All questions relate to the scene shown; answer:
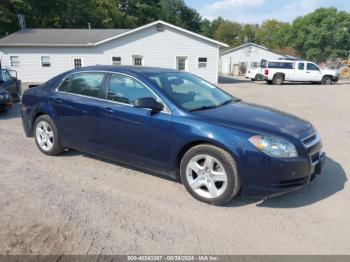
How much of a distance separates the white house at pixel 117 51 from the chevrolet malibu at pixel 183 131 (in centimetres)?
2125

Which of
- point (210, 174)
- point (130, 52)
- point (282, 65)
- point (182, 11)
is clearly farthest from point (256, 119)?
point (182, 11)

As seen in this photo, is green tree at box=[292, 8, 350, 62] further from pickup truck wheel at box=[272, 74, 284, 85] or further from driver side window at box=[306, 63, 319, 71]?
pickup truck wheel at box=[272, 74, 284, 85]

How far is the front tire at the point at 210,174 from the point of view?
3.83 m

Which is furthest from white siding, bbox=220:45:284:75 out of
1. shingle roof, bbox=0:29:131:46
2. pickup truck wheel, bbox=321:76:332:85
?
shingle roof, bbox=0:29:131:46

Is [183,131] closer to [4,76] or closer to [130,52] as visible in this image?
[4,76]

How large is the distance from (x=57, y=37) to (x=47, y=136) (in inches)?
957

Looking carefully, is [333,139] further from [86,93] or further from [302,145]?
[86,93]

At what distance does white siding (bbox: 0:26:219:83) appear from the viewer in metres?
26.0

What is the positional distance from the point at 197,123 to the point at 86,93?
2061mm

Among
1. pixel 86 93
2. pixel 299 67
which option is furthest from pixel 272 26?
pixel 86 93

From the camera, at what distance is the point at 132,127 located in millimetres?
4504

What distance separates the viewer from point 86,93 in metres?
5.14

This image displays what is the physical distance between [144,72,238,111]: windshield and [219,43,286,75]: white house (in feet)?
142

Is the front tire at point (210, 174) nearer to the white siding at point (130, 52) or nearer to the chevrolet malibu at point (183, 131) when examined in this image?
the chevrolet malibu at point (183, 131)
